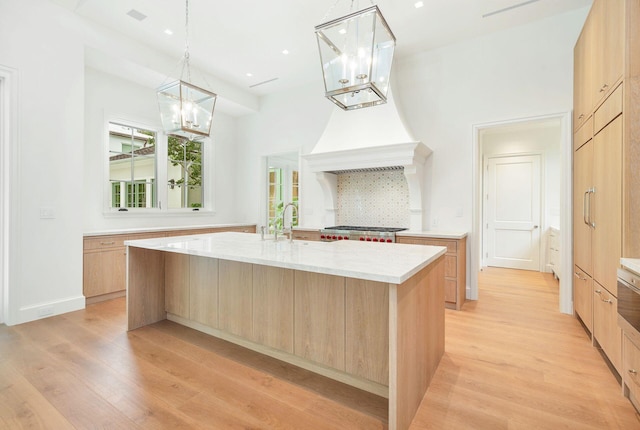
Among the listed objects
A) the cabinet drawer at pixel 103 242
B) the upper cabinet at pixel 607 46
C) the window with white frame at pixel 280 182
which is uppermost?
the upper cabinet at pixel 607 46

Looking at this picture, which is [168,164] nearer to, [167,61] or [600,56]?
[167,61]

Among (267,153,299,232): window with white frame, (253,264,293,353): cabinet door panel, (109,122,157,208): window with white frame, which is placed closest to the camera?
(253,264,293,353): cabinet door panel

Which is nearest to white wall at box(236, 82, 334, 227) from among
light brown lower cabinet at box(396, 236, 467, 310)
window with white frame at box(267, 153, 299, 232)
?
window with white frame at box(267, 153, 299, 232)

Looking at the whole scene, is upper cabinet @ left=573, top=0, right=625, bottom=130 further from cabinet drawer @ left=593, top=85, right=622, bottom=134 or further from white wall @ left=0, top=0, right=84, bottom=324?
white wall @ left=0, top=0, right=84, bottom=324

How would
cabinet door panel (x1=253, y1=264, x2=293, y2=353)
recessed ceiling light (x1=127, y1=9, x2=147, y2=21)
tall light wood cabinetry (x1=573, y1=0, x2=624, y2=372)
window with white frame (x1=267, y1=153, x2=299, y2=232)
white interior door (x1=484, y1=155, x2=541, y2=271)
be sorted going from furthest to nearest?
window with white frame (x1=267, y1=153, x2=299, y2=232)
white interior door (x1=484, y1=155, x2=541, y2=271)
recessed ceiling light (x1=127, y1=9, x2=147, y2=21)
cabinet door panel (x1=253, y1=264, x2=293, y2=353)
tall light wood cabinetry (x1=573, y1=0, x2=624, y2=372)

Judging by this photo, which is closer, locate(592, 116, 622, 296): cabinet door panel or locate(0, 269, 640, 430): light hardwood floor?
locate(0, 269, 640, 430): light hardwood floor

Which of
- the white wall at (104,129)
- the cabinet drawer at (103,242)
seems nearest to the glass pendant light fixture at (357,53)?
the cabinet drawer at (103,242)

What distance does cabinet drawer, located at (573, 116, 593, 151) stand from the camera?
9.06 feet

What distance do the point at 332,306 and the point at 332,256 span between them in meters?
0.36

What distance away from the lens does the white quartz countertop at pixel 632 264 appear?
5.49ft

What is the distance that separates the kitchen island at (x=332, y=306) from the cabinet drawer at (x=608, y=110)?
1.48 m

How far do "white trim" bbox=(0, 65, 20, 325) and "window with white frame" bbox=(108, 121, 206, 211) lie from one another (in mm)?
1396

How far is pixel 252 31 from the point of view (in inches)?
153

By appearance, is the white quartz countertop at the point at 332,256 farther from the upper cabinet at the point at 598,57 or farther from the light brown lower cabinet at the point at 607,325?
the upper cabinet at the point at 598,57
